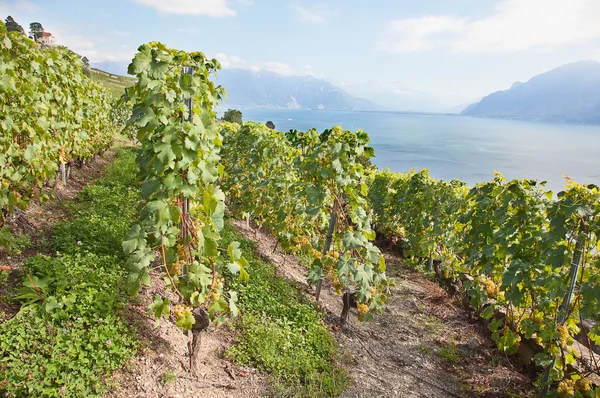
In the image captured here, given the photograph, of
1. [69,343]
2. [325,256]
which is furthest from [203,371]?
[325,256]

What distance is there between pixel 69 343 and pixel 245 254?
3.87 m

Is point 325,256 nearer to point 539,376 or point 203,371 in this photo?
point 203,371

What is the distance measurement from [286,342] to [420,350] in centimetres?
235

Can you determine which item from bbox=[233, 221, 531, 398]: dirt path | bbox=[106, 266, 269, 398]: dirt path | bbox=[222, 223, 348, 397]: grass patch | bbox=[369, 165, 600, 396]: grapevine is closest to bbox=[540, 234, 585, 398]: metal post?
bbox=[369, 165, 600, 396]: grapevine

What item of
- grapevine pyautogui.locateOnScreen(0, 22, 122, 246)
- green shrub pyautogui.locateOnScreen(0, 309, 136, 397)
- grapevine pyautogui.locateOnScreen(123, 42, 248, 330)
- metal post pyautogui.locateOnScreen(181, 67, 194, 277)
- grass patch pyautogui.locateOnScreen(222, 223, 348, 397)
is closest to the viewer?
green shrub pyautogui.locateOnScreen(0, 309, 136, 397)

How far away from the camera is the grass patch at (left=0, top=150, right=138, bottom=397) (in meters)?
2.88

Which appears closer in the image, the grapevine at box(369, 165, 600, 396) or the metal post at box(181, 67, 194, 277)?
the metal post at box(181, 67, 194, 277)

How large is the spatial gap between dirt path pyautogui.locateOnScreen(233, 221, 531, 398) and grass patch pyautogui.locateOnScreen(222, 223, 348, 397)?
33 cm

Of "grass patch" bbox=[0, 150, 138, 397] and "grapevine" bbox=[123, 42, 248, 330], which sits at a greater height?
"grapevine" bbox=[123, 42, 248, 330]

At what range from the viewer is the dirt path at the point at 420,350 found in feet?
14.9

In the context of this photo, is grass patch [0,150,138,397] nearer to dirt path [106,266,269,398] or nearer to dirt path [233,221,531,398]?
dirt path [106,266,269,398]

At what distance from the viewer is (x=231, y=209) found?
10531 mm

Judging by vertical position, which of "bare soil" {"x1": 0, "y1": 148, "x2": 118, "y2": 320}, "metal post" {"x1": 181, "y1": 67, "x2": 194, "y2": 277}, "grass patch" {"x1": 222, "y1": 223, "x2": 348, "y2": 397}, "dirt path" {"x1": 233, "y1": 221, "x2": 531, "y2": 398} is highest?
"metal post" {"x1": 181, "y1": 67, "x2": 194, "y2": 277}

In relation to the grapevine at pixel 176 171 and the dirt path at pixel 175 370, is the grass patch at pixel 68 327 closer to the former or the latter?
the dirt path at pixel 175 370
